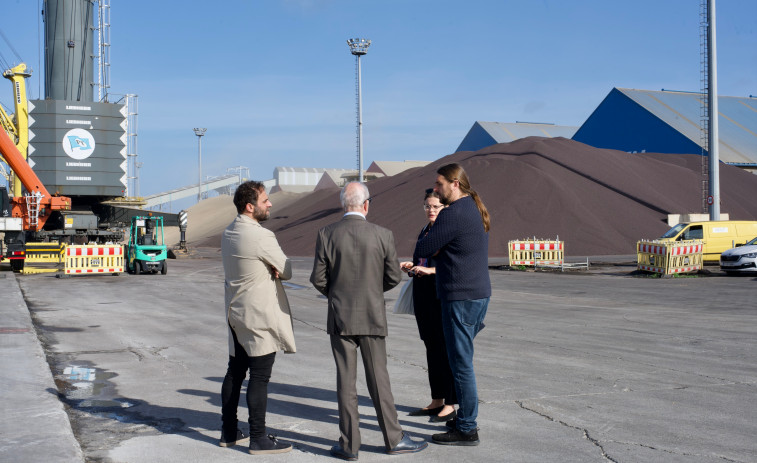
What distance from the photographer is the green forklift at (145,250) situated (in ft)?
87.2

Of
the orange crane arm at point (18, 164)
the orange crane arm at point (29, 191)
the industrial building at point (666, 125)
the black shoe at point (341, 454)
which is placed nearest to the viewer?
the black shoe at point (341, 454)

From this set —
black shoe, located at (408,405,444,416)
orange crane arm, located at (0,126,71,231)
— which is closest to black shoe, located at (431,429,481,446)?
black shoe, located at (408,405,444,416)

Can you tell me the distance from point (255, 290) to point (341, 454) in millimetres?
1299

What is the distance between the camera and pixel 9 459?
482 centimetres

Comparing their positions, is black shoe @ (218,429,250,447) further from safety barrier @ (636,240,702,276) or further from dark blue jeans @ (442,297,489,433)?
safety barrier @ (636,240,702,276)

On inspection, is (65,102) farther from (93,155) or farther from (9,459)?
(9,459)

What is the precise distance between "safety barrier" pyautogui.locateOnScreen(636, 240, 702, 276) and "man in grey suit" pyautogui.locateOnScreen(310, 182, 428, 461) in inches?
819

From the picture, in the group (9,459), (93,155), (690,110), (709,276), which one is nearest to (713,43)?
(709,276)

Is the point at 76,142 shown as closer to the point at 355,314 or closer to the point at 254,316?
the point at 254,316

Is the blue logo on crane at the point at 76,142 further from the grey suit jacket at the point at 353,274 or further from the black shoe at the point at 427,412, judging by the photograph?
the grey suit jacket at the point at 353,274

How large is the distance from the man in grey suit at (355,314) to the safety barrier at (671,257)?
68.3 ft

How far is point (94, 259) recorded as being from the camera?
2575 centimetres

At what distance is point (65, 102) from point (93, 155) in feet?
8.50

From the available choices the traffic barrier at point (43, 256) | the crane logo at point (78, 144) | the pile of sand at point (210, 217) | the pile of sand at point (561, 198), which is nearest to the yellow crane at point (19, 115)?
the crane logo at point (78, 144)
